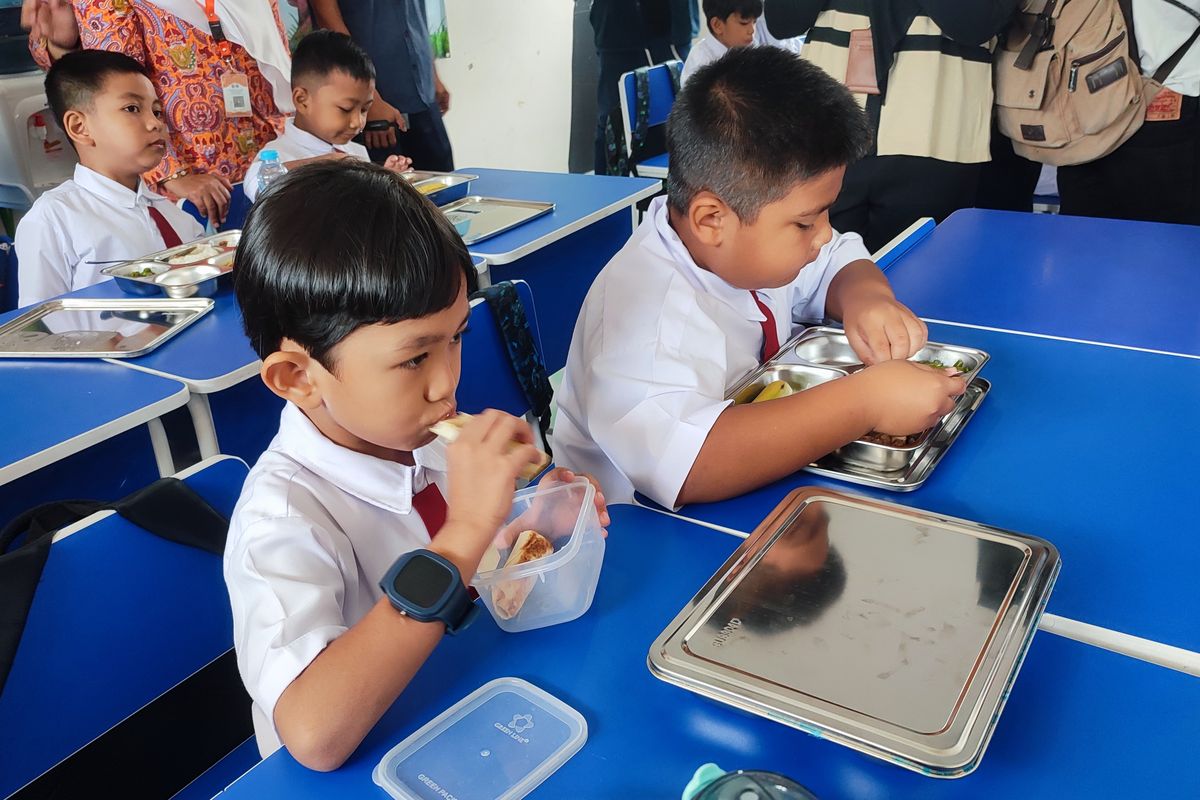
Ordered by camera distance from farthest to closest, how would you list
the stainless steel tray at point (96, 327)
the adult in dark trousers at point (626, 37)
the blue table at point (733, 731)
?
the adult in dark trousers at point (626, 37) → the stainless steel tray at point (96, 327) → the blue table at point (733, 731)

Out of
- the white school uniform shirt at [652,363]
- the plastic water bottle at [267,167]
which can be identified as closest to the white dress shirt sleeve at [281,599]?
the white school uniform shirt at [652,363]

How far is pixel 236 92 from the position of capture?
9.21 ft

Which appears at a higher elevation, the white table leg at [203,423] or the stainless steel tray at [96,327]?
the stainless steel tray at [96,327]

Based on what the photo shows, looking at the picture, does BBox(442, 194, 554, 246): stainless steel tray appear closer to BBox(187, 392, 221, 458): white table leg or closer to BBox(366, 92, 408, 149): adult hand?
BBox(187, 392, 221, 458): white table leg

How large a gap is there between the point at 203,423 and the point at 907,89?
61.4 inches

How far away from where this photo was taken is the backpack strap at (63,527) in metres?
0.86

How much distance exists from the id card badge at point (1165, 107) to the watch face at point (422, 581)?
2.05 metres

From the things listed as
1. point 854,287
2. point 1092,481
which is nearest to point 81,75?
point 854,287

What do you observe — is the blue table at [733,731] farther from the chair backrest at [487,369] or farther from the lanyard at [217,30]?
the lanyard at [217,30]

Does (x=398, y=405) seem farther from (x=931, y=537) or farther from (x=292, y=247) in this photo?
(x=931, y=537)

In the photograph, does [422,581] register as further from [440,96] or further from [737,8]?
[737,8]

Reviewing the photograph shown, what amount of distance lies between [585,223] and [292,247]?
5.35 feet

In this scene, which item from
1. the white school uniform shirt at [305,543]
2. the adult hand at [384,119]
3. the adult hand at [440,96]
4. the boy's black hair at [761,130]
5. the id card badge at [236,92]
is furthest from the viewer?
the adult hand at [440,96]

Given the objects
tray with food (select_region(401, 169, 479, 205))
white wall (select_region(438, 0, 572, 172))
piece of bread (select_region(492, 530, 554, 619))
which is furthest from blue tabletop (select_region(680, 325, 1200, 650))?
white wall (select_region(438, 0, 572, 172))
